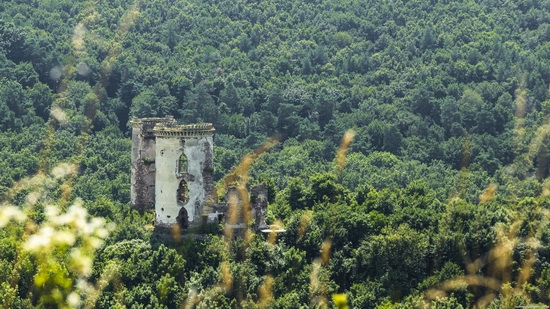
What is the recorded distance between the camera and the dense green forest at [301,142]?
174 feet

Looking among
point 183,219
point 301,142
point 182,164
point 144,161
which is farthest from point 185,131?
point 301,142

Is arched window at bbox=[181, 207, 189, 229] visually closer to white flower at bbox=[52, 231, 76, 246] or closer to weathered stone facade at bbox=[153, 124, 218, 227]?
weathered stone facade at bbox=[153, 124, 218, 227]

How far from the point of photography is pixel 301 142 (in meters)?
97.6

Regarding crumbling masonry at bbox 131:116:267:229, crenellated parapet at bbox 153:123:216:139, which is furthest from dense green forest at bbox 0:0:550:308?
crenellated parapet at bbox 153:123:216:139

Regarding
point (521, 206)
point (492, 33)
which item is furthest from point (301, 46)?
point (521, 206)

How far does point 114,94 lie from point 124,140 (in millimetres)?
9660

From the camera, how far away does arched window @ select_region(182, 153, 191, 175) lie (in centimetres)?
5512

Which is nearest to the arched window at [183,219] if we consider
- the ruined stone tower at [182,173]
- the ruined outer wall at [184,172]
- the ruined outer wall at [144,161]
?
the ruined stone tower at [182,173]

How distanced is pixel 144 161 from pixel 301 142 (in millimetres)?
39920

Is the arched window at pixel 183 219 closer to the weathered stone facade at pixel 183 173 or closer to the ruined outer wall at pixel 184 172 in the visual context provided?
the weathered stone facade at pixel 183 173

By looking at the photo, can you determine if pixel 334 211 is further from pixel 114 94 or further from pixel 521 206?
pixel 114 94

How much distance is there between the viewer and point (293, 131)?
99.1m

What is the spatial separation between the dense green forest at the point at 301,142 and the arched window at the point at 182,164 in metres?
3.05

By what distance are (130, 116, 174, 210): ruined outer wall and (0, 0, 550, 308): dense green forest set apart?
1.14 meters
